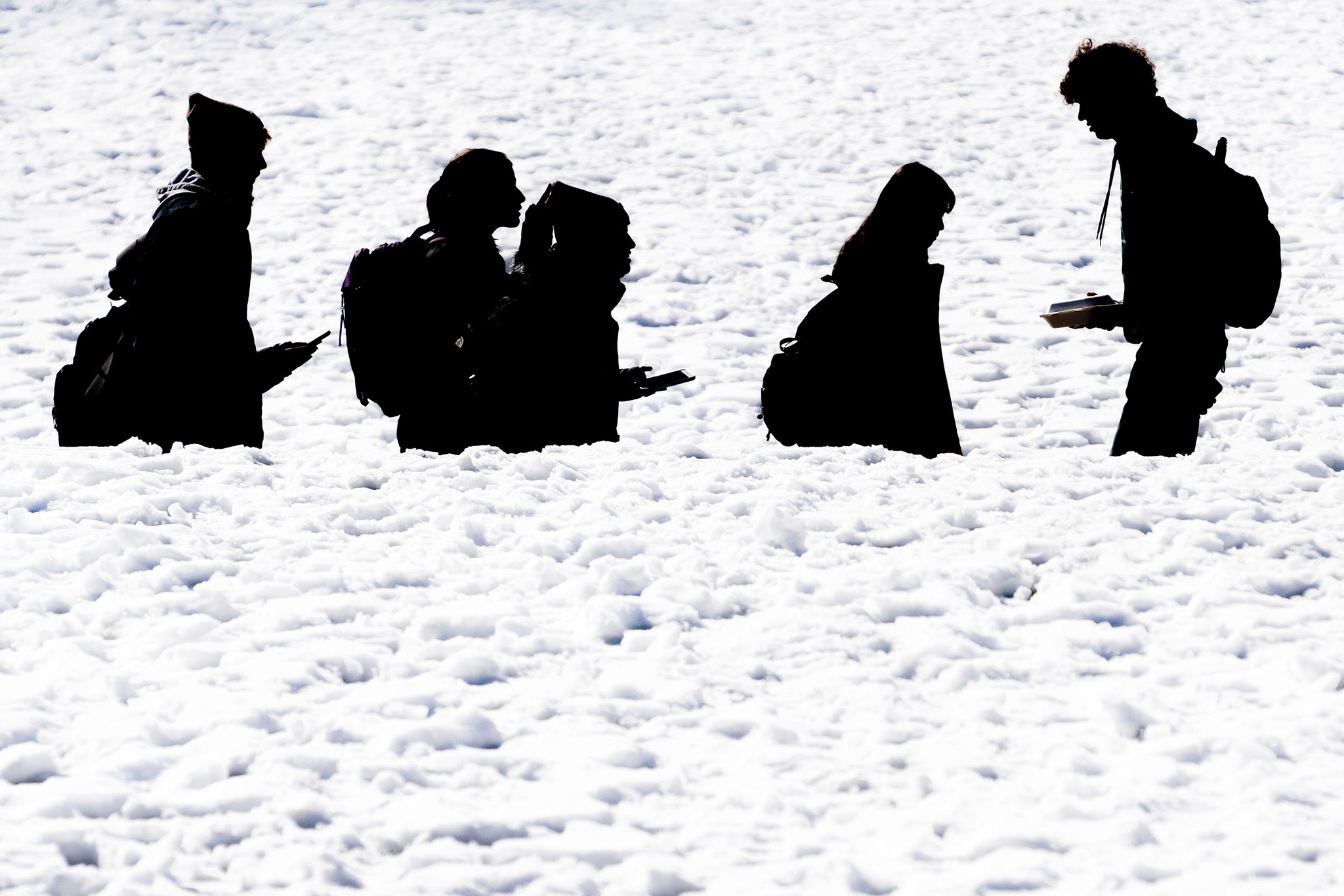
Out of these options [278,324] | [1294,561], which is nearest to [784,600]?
[1294,561]

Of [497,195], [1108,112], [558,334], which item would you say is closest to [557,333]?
[558,334]

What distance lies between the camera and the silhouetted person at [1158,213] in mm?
5129

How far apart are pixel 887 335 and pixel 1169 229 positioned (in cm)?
114

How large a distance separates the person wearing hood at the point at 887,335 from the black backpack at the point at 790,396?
0.01 metres

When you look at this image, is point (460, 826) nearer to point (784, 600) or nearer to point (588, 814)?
point (588, 814)

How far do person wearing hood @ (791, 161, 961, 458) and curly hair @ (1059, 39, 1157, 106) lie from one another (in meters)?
0.64

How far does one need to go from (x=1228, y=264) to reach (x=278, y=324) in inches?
251

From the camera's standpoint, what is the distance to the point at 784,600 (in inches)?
169

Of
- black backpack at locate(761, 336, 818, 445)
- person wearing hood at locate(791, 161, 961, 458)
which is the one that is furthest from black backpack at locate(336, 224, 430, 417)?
person wearing hood at locate(791, 161, 961, 458)

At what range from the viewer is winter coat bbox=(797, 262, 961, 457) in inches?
219

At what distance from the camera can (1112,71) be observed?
5.09m

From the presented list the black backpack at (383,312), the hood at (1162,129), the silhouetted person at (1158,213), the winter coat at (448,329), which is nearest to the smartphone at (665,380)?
the winter coat at (448,329)

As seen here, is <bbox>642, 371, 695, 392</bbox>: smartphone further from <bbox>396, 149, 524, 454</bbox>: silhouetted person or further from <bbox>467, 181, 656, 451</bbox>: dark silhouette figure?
<bbox>396, 149, 524, 454</bbox>: silhouetted person

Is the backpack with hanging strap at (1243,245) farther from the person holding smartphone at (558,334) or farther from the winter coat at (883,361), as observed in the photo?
the person holding smartphone at (558,334)
